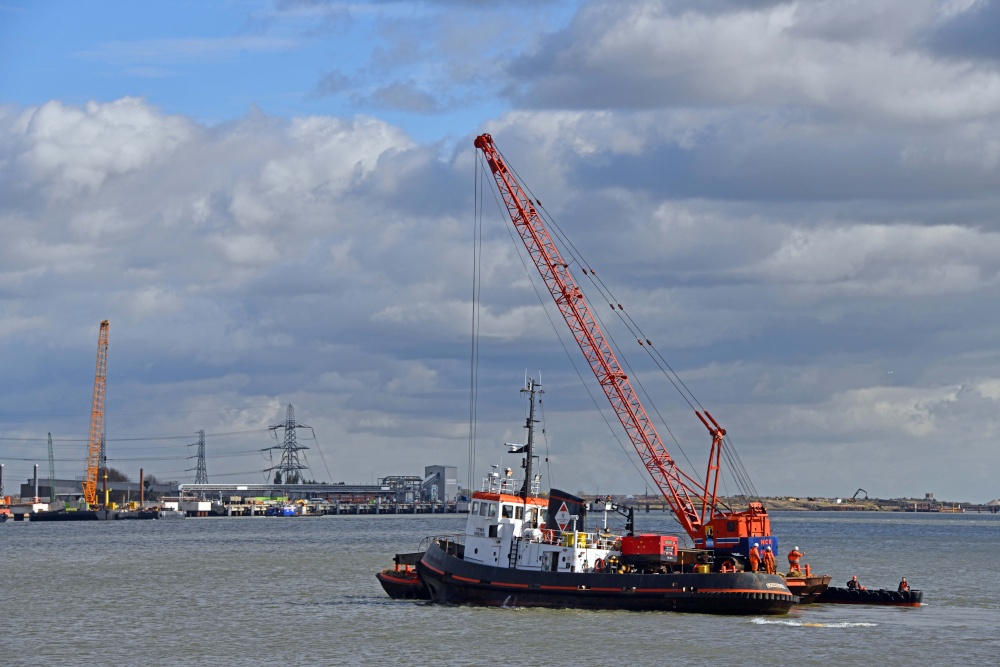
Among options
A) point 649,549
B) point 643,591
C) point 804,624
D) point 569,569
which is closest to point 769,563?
point 804,624

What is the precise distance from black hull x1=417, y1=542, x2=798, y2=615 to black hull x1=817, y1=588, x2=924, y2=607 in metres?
7.74

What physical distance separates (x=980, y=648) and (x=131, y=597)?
4640 cm

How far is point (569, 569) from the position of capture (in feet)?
216

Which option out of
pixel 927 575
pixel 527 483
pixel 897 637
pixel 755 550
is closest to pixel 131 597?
pixel 527 483

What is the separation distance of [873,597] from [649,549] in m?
14.2

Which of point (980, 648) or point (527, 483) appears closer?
point (980, 648)

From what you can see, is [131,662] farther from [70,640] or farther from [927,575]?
[927,575]

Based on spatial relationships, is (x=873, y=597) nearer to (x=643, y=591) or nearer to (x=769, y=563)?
(x=769, y=563)

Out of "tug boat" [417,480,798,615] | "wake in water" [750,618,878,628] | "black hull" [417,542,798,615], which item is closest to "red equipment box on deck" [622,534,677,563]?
"tug boat" [417,480,798,615]

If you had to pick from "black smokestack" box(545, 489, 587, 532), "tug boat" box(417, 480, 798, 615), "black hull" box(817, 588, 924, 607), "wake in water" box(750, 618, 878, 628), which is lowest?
"wake in water" box(750, 618, 878, 628)

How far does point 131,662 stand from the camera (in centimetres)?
5362

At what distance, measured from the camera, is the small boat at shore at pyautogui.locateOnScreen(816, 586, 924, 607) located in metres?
71.5

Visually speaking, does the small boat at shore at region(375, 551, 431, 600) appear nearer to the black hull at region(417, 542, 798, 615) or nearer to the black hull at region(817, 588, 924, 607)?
the black hull at region(417, 542, 798, 615)

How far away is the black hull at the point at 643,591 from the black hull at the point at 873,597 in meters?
7.74
